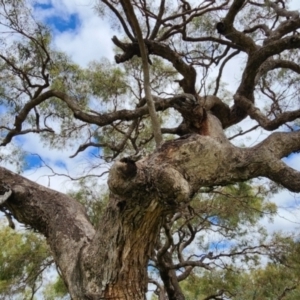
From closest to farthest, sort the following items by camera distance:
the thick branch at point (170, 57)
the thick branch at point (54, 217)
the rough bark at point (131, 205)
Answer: the rough bark at point (131, 205), the thick branch at point (54, 217), the thick branch at point (170, 57)

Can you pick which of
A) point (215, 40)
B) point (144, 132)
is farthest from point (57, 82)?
point (215, 40)

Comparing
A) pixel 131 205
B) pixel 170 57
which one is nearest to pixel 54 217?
pixel 131 205

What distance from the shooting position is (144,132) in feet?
14.1

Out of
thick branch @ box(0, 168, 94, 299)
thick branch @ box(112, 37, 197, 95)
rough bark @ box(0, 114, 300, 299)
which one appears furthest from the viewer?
thick branch @ box(112, 37, 197, 95)

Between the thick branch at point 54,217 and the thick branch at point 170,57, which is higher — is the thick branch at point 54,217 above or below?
below

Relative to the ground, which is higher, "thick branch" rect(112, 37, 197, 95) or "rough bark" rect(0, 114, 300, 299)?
"thick branch" rect(112, 37, 197, 95)

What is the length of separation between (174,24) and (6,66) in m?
1.50

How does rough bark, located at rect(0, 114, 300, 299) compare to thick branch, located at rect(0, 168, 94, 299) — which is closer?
rough bark, located at rect(0, 114, 300, 299)

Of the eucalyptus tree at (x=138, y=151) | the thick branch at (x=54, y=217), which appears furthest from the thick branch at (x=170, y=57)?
the thick branch at (x=54, y=217)

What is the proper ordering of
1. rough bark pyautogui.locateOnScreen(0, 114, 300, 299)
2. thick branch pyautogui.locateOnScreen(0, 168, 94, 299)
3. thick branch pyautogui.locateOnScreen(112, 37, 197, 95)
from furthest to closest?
thick branch pyautogui.locateOnScreen(112, 37, 197, 95) < thick branch pyautogui.locateOnScreen(0, 168, 94, 299) < rough bark pyautogui.locateOnScreen(0, 114, 300, 299)

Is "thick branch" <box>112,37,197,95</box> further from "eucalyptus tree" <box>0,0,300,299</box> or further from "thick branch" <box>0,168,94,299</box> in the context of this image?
"thick branch" <box>0,168,94,299</box>

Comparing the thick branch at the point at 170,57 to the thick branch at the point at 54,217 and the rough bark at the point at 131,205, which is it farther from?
the thick branch at the point at 54,217

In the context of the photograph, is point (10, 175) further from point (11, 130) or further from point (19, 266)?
point (19, 266)

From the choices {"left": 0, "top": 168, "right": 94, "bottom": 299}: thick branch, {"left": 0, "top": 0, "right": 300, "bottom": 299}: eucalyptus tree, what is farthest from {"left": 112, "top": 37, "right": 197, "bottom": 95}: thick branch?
{"left": 0, "top": 168, "right": 94, "bottom": 299}: thick branch
